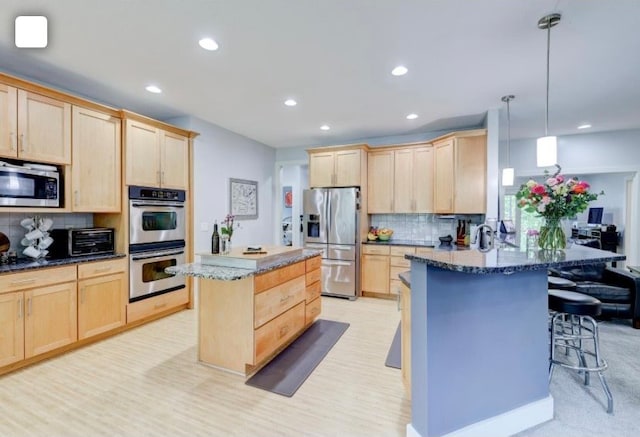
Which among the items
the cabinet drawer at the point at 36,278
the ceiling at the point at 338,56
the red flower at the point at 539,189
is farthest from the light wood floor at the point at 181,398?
the ceiling at the point at 338,56

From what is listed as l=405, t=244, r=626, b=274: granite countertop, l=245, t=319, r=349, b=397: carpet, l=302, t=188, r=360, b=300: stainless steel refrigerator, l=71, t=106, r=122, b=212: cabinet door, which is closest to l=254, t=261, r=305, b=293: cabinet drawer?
l=245, t=319, r=349, b=397: carpet

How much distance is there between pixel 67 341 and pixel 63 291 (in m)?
0.48

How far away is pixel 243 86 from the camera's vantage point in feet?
10.3

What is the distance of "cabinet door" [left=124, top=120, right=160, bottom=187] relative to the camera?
132 inches

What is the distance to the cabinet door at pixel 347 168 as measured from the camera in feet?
15.9

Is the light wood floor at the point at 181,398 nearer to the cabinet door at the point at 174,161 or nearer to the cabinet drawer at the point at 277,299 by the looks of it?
the cabinet drawer at the point at 277,299

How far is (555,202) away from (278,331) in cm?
240

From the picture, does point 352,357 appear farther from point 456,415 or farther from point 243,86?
point 243,86

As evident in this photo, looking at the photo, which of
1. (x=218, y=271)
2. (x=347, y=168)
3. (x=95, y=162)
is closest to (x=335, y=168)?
(x=347, y=168)

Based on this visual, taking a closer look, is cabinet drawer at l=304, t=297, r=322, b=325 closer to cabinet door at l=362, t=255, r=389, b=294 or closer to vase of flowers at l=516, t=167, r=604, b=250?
cabinet door at l=362, t=255, r=389, b=294

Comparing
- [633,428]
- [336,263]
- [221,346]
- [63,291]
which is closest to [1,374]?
[63,291]

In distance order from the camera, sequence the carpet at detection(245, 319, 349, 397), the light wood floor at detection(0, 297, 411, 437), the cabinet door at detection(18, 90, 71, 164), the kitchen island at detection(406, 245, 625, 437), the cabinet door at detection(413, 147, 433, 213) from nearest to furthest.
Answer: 1. the kitchen island at detection(406, 245, 625, 437)
2. the light wood floor at detection(0, 297, 411, 437)
3. the carpet at detection(245, 319, 349, 397)
4. the cabinet door at detection(18, 90, 71, 164)
5. the cabinet door at detection(413, 147, 433, 213)

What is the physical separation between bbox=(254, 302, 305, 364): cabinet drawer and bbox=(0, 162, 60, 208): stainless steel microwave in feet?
7.71

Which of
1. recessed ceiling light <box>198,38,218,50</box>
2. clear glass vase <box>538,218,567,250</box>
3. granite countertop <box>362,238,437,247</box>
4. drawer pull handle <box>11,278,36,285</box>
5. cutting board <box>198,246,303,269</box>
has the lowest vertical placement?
drawer pull handle <box>11,278,36,285</box>
